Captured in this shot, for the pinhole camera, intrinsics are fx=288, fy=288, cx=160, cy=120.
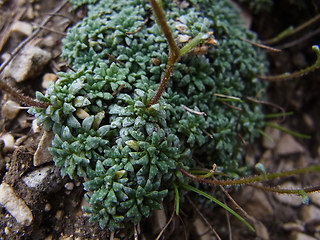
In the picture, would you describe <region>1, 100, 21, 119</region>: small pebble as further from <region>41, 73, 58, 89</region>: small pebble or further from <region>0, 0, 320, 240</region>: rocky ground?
<region>41, 73, 58, 89</region>: small pebble

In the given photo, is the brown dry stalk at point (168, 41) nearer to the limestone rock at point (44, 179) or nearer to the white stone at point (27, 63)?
the limestone rock at point (44, 179)

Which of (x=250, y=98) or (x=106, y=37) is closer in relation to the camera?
Answer: (x=106, y=37)

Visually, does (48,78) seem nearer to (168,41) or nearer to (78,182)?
(78,182)

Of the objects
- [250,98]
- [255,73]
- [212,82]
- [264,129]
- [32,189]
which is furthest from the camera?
[264,129]

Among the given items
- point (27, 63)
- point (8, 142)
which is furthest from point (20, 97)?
point (27, 63)

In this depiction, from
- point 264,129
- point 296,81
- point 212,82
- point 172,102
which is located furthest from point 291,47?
point 172,102

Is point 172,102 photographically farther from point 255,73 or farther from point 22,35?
point 22,35

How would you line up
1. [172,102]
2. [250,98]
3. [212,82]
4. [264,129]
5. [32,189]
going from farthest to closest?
1. [264,129]
2. [250,98]
3. [212,82]
4. [172,102]
5. [32,189]

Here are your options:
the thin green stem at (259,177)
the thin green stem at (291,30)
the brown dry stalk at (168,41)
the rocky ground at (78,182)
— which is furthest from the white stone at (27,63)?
the thin green stem at (291,30)
